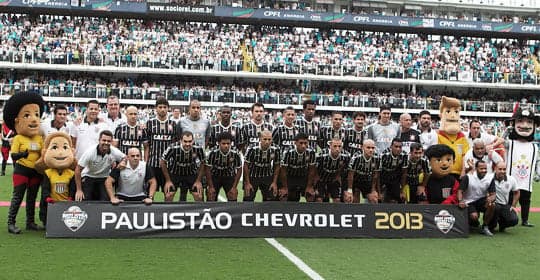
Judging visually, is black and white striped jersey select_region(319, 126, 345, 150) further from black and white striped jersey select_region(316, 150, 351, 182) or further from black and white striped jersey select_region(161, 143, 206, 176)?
black and white striped jersey select_region(161, 143, 206, 176)

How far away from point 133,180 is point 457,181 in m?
4.77

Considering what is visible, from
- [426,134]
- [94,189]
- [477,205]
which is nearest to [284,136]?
[426,134]

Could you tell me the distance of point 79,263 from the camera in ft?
19.6

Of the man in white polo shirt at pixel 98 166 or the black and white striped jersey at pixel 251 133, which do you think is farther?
the black and white striped jersey at pixel 251 133

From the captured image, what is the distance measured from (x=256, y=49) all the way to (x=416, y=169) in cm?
2897

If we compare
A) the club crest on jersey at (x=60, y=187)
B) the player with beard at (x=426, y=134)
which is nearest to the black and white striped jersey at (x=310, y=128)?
the player with beard at (x=426, y=134)

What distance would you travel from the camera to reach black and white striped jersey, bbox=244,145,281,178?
8438 millimetres

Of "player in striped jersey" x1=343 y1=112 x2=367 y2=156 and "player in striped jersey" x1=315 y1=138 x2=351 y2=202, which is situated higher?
"player in striped jersey" x1=343 y1=112 x2=367 y2=156

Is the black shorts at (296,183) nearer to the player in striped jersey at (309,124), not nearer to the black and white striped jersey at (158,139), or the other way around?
the player in striped jersey at (309,124)

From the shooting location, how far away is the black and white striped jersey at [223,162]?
8305 millimetres

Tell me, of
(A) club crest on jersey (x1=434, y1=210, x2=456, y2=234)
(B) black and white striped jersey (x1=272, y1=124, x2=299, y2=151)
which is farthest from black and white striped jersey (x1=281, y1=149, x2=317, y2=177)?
(A) club crest on jersey (x1=434, y1=210, x2=456, y2=234)

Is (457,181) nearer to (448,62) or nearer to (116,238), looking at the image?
(116,238)

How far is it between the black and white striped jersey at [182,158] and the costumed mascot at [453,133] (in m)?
3.81

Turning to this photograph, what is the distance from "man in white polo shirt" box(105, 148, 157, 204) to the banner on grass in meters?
0.55
